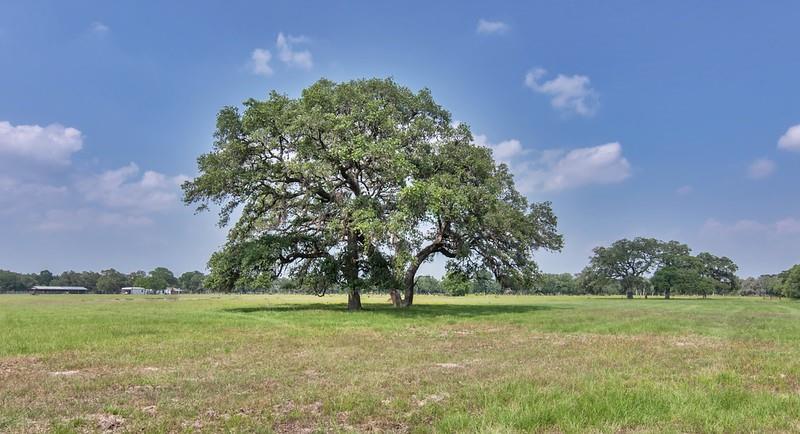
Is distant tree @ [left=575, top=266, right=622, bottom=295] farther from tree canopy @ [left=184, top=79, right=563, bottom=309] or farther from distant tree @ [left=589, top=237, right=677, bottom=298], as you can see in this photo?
tree canopy @ [left=184, top=79, right=563, bottom=309]

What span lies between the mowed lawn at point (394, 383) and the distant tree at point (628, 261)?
106m

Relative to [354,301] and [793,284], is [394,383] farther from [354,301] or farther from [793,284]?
[793,284]

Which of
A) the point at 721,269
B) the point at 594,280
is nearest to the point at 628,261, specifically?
the point at 594,280

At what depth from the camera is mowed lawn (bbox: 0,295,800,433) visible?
6855 mm

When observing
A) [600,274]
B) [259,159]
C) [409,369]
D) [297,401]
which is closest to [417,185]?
[259,159]

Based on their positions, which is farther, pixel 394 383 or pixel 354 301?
pixel 354 301

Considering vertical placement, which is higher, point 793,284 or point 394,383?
point 793,284

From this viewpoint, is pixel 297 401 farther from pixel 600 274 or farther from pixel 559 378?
pixel 600 274

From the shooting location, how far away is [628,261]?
390 ft

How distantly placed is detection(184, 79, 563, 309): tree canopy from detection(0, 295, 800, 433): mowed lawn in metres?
14.2

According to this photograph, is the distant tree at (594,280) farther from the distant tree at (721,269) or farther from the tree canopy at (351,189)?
the tree canopy at (351,189)

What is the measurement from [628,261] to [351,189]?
101264 mm

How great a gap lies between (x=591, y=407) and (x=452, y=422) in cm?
218

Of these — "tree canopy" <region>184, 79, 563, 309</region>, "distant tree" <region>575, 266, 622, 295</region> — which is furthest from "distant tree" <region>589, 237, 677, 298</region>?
"tree canopy" <region>184, 79, 563, 309</region>
